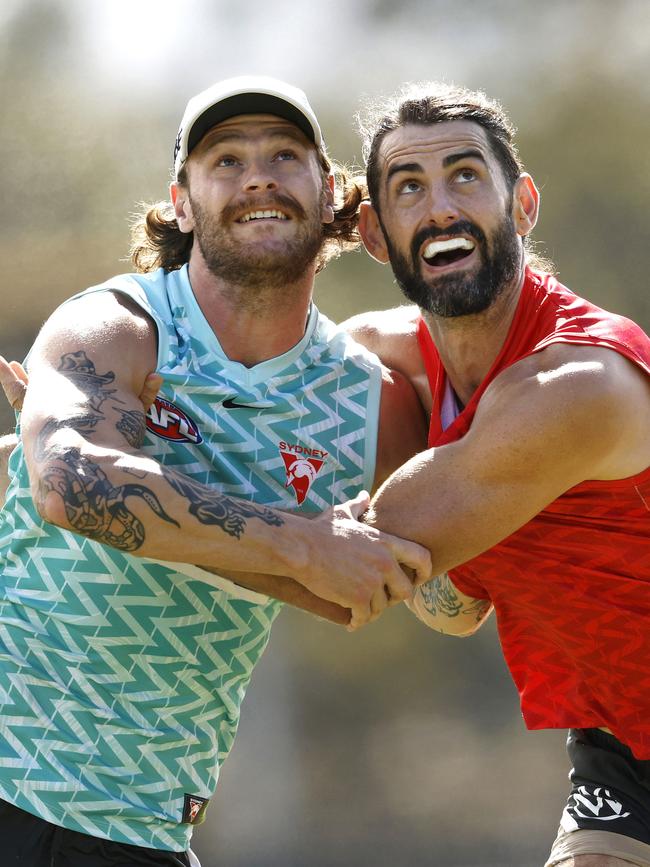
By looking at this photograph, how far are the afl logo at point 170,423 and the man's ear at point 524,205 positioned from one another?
0.93 meters

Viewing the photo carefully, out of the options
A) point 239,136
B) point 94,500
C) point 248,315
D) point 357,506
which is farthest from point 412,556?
point 239,136

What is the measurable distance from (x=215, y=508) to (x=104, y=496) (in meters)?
0.22

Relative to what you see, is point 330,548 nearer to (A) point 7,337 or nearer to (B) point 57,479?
(B) point 57,479

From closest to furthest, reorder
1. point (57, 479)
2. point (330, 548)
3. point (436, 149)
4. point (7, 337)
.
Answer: point (57, 479)
point (330, 548)
point (436, 149)
point (7, 337)

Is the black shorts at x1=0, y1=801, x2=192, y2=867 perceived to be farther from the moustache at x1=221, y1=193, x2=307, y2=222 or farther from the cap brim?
the cap brim

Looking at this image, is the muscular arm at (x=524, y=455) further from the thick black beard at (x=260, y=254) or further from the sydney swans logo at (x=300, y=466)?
the thick black beard at (x=260, y=254)

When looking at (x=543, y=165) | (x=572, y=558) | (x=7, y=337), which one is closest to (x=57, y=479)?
(x=572, y=558)

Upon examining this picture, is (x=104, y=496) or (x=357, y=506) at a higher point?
(x=357, y=506)

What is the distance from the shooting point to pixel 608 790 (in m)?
2.86

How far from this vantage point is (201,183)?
3160 millimetres

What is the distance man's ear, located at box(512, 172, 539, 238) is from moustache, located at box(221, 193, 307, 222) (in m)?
0.52

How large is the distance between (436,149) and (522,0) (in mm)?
4223

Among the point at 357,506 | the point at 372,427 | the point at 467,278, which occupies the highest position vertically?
the point at 467,278

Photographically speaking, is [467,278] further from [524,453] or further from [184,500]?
[184,500]
